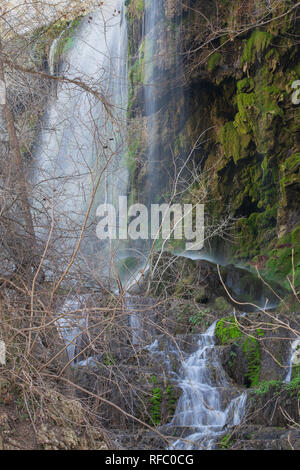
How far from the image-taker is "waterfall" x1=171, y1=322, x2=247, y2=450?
5945 mm

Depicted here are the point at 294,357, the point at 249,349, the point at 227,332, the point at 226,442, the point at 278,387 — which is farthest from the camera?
the point at 227,332

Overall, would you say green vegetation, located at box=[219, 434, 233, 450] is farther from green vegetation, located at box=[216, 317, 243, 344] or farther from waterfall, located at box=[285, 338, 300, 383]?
green vegetation, located at box=[216, 317, 243, 344]

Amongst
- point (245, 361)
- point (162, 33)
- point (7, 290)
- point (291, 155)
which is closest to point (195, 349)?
point (245, 361)

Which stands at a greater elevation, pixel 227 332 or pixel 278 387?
pixel 227 332

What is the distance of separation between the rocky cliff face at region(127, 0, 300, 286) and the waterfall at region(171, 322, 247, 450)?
13.1 ft

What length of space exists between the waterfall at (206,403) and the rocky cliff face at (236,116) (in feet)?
13.1

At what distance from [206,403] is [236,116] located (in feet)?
25.8

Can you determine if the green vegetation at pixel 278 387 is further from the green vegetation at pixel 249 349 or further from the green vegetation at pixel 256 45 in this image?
the green vegetation at pixel 256 45

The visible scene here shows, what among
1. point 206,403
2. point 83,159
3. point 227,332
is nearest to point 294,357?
point 227,332

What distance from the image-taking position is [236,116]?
11.7m

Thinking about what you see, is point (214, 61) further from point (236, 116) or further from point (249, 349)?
point (249, 349)

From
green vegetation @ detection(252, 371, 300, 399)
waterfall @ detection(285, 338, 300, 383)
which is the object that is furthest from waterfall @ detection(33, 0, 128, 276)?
waterfall @ detection(285, 338, 300, 383)

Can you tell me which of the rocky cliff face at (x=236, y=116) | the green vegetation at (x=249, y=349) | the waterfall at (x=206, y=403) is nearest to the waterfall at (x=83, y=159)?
the waterfall at (x=206, y=403)

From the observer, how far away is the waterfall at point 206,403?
595 cm
